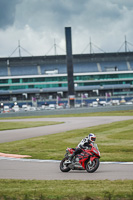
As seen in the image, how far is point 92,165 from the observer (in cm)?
1314

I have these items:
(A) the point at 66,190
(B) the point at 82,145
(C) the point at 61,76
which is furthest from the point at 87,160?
(C) the point at 61,76

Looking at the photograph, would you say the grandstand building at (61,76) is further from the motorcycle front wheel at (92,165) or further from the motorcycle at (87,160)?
the motorcycle front wheel at (92,165)

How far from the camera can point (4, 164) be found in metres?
16.3

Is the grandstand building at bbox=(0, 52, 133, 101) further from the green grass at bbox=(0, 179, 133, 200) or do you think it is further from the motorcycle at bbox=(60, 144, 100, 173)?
the green grass at bbox=(0, 179, 133, 200)

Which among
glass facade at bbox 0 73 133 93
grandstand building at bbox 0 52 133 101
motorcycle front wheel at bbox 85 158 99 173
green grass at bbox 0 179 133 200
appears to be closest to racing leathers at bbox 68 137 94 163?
motorcycle front wheel at bbox 85 158 99 173

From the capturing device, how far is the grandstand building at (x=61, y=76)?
404 feet

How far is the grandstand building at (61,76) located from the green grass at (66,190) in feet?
368

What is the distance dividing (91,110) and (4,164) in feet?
198

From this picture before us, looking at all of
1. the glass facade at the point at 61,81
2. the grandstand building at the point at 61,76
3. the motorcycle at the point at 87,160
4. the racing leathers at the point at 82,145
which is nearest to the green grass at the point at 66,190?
the motorcycle at the point at 87,160

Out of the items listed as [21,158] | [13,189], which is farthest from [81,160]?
[21,158]

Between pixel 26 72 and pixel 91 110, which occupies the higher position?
pixel 26 72

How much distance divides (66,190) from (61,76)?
115 metres

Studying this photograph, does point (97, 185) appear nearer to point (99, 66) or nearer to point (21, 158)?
point (21, 158)

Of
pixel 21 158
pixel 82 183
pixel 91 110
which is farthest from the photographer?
pixel 91 110
